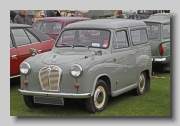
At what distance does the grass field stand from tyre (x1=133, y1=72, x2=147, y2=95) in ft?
0.36

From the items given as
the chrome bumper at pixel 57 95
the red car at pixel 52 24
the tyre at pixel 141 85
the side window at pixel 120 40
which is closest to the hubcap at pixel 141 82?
the tyre at pixel 141 85

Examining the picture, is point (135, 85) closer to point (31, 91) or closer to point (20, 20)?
point (31, 91)

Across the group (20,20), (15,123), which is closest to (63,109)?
(15,123)

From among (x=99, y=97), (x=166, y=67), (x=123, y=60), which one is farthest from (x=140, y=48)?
(x=166, y=67)

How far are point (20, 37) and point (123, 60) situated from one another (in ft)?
9.31

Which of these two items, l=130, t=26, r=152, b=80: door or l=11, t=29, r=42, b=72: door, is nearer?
l=130, t=26, r=152, b=80: door

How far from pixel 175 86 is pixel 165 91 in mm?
2914

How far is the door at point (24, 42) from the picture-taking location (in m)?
9.59

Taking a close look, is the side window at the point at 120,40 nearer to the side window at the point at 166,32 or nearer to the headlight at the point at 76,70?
the headlight at the point at 76,70

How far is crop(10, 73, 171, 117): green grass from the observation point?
7590mm

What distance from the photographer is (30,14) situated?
43.3 ft

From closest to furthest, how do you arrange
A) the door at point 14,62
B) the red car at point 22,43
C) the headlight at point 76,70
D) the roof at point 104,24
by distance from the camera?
the headlight at point 76,70 < the roof at point 104,24 < the door at point 14,62 < the red car at point 22,43

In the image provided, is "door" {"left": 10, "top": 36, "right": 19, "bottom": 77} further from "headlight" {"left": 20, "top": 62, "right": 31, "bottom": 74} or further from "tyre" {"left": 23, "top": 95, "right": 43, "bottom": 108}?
"headlight" {"left": 20, "top": 62, "right": 31, "bottom": 74}

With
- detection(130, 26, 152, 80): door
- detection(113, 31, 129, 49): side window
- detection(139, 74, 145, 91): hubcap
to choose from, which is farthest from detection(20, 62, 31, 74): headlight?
detection(139, 74, 145, 91): hubcap
